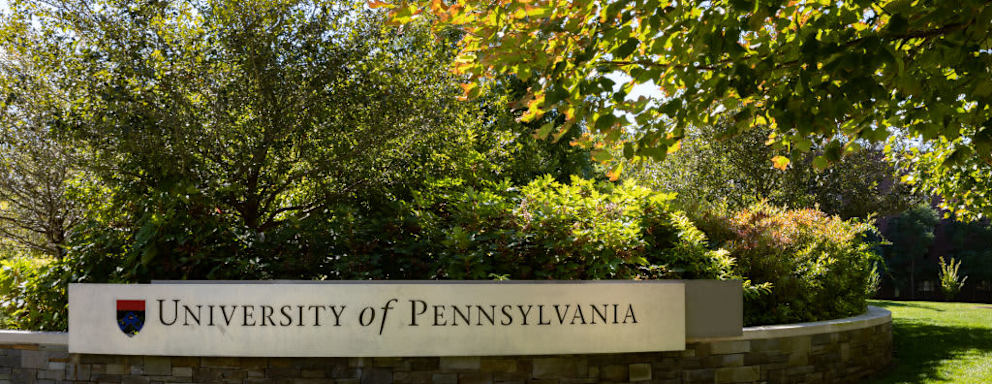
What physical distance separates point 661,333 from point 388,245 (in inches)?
108

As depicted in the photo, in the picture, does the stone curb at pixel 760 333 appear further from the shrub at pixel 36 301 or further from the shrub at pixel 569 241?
the shrub at pixel 569 241

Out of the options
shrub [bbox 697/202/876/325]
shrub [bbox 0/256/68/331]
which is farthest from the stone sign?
shrub [bbox 697/202/876/325]

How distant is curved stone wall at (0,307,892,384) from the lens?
4957mm

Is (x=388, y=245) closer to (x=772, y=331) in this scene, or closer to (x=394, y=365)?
(x=394, y=365)

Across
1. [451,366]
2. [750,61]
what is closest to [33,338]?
[451,366]

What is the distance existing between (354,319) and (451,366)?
79 centimetres

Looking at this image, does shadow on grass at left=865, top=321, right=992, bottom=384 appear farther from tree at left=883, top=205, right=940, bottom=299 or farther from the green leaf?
tree at left=883, top=205, right=940, bottom=299

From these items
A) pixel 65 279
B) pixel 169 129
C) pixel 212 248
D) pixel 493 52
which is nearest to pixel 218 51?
pixel 169 129

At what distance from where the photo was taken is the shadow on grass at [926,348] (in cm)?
661

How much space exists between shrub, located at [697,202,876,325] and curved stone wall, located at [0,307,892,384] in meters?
0.68

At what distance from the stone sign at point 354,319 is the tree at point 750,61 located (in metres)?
1.29

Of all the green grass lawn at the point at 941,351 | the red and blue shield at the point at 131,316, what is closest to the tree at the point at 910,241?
the green grass lawn at the point at 941,351

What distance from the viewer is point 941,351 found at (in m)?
8.12

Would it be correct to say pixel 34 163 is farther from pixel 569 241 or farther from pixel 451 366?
pixel 569 241
